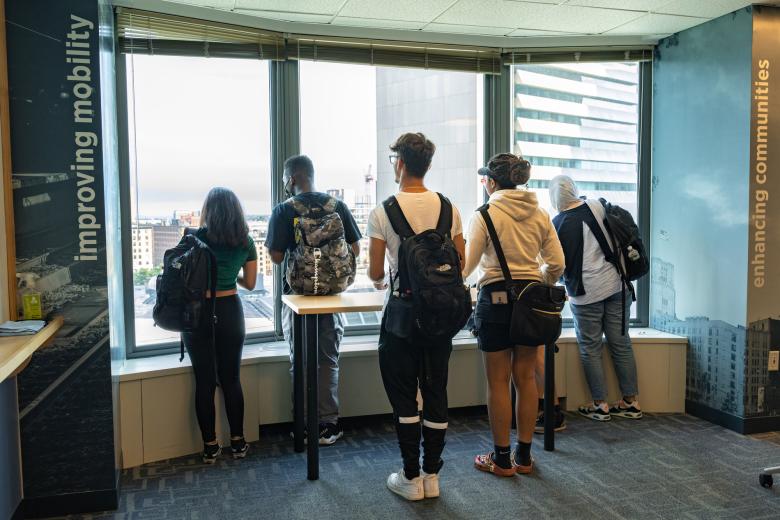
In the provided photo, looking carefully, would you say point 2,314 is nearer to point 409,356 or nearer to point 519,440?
point 409,356

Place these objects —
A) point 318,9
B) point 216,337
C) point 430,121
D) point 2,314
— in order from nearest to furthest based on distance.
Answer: point 2,314 < point 216,337 < point 318,9 < point 430,121

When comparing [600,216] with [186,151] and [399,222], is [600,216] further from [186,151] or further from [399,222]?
[186,151]

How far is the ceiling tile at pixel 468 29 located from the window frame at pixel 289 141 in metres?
0.28

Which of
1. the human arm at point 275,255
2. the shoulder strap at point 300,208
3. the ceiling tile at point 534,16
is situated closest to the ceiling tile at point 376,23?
the ceiling tile at point 534,16

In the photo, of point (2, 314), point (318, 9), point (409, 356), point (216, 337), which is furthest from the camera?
point (318, 9)

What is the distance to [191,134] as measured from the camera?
374 centimetres

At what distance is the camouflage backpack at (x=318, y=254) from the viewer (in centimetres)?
322

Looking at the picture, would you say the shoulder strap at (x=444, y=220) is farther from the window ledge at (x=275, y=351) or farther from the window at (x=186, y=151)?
the window at (x=186, y=151)

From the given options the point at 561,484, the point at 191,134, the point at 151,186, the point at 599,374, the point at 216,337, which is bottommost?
the point at 561,484

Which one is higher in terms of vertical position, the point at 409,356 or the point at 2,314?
the point at 2,314

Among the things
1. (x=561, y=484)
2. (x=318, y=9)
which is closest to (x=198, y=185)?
(x=318, y=9)

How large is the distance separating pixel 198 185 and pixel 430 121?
153cm

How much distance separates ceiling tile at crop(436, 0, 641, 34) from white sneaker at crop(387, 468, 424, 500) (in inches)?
94.5

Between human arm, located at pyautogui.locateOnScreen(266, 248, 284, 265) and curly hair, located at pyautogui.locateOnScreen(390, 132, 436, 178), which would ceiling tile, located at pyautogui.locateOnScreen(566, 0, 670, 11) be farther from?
human arm, located at pyautogui.locateOnScreen(266, 248, 284, 265)
